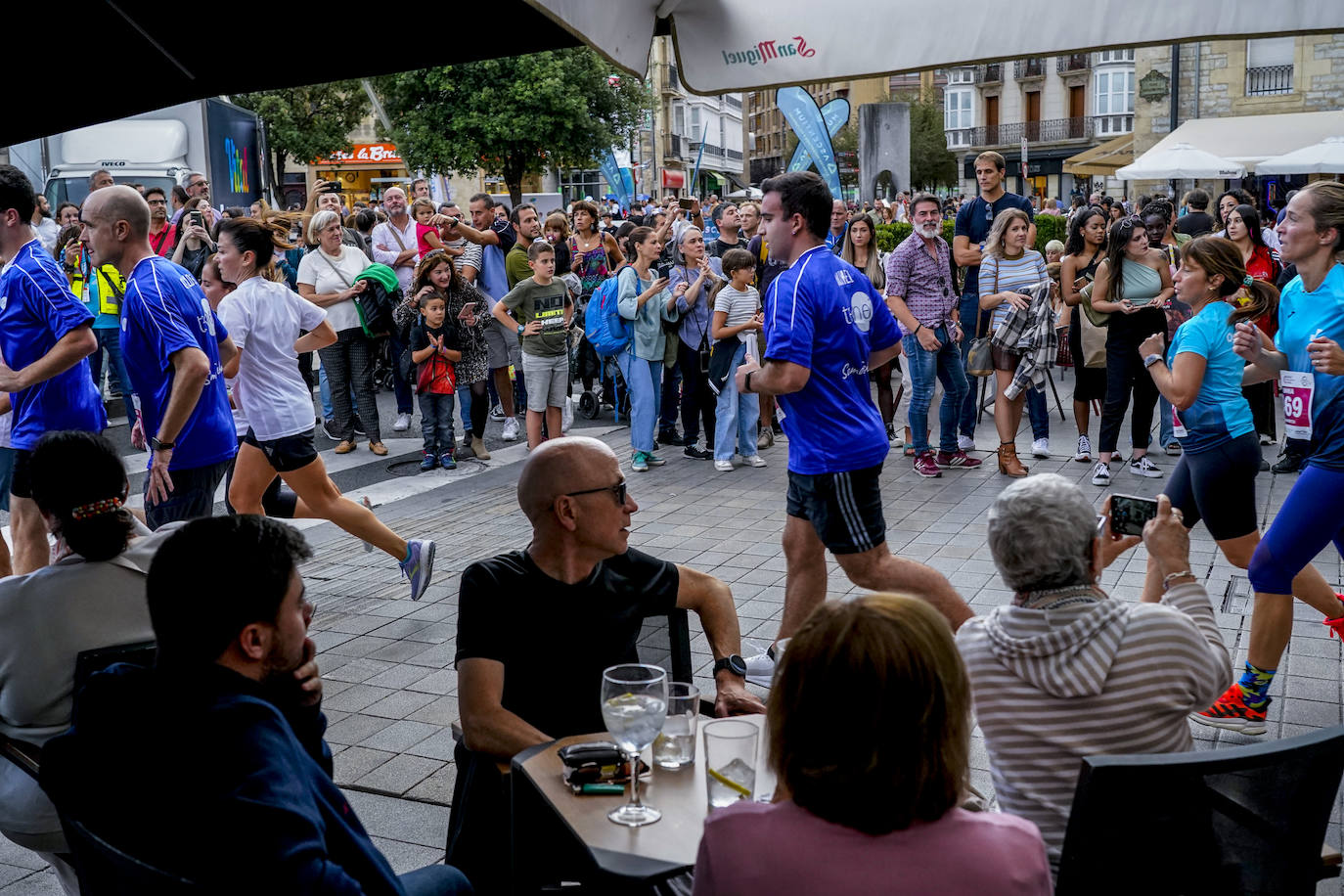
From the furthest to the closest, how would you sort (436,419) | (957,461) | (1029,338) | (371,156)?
1. (371,156)
2. (436,419)
3. (957,461)
4. (1029,338)

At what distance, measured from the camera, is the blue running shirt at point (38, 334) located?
5.27 m

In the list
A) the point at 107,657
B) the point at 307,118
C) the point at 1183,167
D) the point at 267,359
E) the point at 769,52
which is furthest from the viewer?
the point at 307,118

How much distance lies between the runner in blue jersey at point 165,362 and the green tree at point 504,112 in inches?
1248

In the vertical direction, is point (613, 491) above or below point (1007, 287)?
below

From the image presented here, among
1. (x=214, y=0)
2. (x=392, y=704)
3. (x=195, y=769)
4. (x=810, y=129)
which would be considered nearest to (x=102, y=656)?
(x=195, y=769)

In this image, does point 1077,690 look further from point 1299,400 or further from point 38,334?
point 38,334

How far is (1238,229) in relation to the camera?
11164 mm

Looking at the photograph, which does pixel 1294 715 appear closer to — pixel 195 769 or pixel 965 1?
pixel 965 1

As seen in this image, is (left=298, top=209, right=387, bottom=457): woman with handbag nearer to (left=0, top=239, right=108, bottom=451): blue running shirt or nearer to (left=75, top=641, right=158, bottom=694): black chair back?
(left=0, top=239, right=108, bottom=451): blue running shirt

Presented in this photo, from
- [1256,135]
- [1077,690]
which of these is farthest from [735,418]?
[1256,135]

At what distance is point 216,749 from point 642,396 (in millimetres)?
8149

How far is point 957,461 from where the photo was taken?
9.90 metres

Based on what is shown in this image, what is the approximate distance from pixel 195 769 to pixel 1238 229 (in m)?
11.1

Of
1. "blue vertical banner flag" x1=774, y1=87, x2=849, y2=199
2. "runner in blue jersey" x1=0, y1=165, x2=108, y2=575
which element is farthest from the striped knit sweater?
"blue vertical banner flag" x1=774, y1=87, x2=849, y2=199
